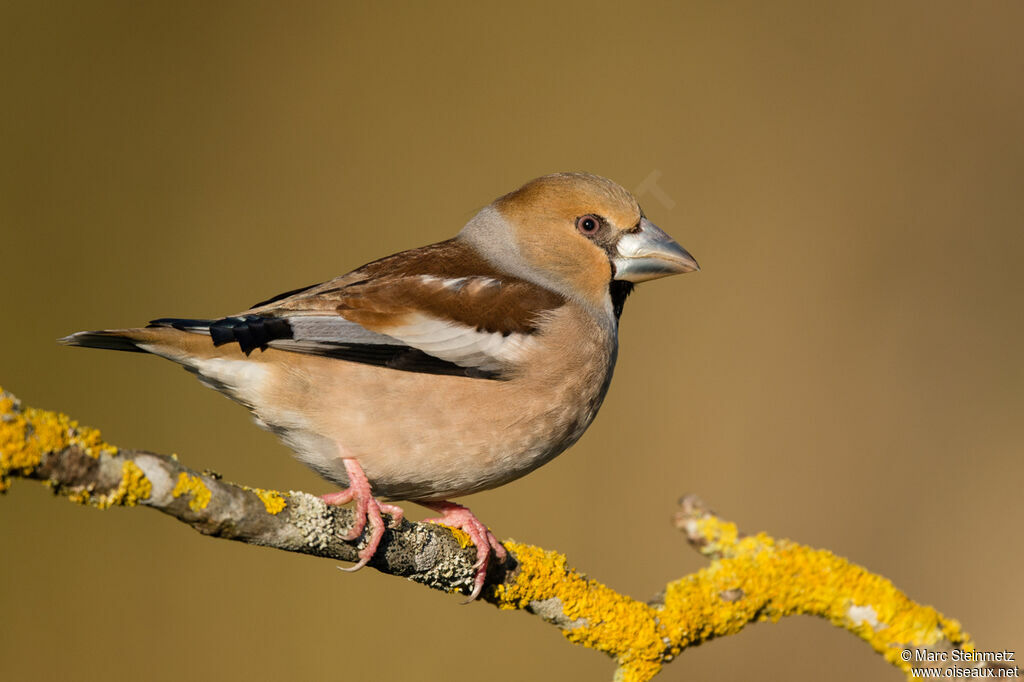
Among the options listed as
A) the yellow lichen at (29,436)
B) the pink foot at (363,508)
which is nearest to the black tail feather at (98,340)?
the pink foot at (363,508)

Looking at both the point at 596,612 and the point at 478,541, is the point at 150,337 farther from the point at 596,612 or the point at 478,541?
the point at 596,612

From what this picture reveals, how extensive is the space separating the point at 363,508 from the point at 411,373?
1.72ft

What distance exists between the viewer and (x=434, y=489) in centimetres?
339

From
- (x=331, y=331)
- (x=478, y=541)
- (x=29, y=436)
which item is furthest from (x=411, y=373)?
(x=29, y=436)

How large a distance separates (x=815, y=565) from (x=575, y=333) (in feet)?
3.93

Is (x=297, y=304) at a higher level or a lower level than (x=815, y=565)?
higher

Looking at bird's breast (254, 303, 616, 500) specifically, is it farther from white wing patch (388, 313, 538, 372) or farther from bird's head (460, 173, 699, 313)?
bird's head (460, 173, 699, 313)

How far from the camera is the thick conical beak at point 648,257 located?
404cm

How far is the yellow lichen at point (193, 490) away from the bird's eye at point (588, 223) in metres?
→ 2.31

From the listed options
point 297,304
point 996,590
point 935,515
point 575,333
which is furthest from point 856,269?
point 297,304

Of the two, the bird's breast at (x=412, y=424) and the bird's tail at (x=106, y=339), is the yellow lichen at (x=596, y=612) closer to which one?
the bird's breast at (x=412, y=424)

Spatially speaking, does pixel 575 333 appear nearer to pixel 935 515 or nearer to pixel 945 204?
pixel 935 515

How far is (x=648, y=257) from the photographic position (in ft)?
13.4

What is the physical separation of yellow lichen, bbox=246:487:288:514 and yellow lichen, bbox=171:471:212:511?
0.20 m
